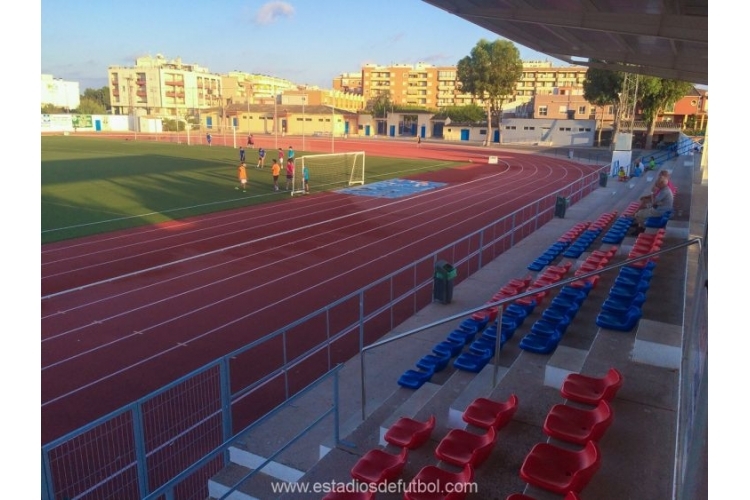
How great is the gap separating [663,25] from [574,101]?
233ft

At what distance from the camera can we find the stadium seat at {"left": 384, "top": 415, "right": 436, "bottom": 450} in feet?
17.3

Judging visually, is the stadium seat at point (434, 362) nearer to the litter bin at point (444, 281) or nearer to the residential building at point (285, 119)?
the litter bin at point (444, 281)

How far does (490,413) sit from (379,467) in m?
1.27

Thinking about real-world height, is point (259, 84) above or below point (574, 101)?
above

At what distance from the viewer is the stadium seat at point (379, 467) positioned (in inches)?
185

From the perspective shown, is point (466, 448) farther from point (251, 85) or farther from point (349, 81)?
point (349, 81)

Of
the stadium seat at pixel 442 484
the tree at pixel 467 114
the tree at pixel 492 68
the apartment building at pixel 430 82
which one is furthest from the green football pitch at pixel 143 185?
the apartment building at pixel 430 82

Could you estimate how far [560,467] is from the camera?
172 inches

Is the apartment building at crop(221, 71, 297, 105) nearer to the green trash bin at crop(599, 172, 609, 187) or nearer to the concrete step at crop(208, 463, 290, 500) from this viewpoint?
the green trash bin at crop(599, 172, 609, 187)

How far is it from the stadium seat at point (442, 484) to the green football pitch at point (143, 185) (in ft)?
50.4

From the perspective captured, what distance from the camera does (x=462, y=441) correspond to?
5.03 meters
